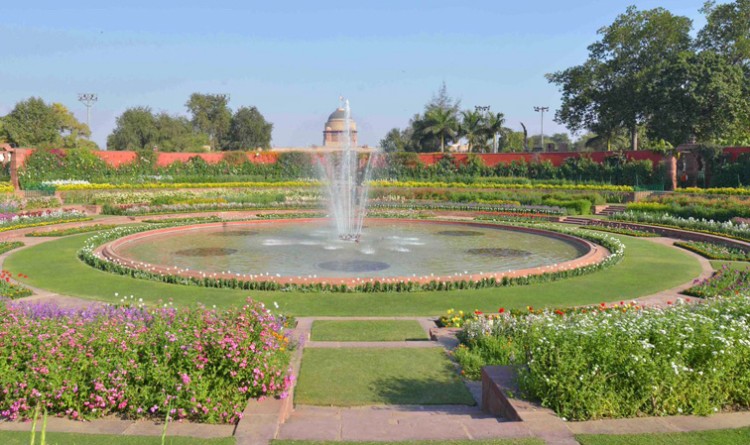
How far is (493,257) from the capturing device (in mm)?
15445

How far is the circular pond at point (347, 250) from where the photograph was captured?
13516 millimetres

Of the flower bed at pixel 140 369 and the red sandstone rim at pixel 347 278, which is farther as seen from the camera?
the red sandstone rim at pixel 347 278

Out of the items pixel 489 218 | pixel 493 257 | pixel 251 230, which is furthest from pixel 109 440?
pixel 489 218

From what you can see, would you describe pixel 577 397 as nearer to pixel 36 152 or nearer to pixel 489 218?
pixel 489 218

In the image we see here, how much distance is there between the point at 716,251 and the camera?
15.8 meters

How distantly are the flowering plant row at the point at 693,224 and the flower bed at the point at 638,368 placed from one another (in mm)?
13959

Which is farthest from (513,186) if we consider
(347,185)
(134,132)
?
(134,132)

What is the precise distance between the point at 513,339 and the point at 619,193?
79.1ft

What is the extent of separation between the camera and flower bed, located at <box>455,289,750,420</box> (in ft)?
15.5

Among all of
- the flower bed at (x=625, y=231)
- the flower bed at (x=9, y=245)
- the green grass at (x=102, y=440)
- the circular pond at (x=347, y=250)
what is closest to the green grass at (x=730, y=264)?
the circular pond at (x=347, y=250)

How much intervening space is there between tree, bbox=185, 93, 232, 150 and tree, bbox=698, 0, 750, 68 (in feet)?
157

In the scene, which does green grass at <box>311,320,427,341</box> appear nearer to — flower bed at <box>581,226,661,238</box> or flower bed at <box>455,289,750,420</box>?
flower bed at <box>455,289,750,420</box>

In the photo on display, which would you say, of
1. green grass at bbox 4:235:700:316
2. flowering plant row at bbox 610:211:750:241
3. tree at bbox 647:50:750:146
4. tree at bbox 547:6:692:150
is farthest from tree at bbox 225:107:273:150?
green grass at bbox 4:235:700:316

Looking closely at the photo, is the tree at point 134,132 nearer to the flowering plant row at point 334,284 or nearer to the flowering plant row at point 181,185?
the flowering plant row at point 181,185
